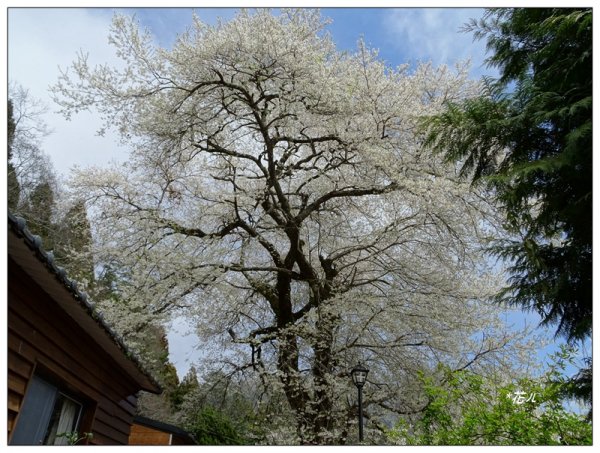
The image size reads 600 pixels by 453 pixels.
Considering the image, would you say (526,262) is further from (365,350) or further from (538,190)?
(365,350)

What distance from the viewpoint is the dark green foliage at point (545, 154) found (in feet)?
11.2

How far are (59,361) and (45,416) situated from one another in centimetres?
44

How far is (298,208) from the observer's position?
907 centimetres

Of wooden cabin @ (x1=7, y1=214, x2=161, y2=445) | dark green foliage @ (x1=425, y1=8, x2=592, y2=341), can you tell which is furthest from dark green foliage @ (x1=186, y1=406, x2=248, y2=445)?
dark green foliage @ (x1=425, y1=8, x2=592, y2=341)

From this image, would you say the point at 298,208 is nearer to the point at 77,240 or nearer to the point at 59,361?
the point at 77,240

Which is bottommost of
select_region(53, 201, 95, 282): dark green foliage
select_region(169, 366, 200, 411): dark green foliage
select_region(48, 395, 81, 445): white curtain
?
select_region(48, 395, 81, 445): white curtain

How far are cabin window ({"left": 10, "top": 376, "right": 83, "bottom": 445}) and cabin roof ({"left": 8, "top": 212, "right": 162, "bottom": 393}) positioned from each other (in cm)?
48

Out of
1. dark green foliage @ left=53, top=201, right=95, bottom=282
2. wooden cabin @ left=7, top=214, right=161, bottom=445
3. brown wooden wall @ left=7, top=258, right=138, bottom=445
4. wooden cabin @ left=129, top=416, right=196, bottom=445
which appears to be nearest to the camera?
wooden cabin @ left=7, top=214, right=161, bottom=445

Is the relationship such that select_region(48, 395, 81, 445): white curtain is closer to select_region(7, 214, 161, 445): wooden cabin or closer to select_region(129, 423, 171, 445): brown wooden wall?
select_region(7, 214, 161, 445): wooden cabin

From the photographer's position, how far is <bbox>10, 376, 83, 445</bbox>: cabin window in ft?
10.9

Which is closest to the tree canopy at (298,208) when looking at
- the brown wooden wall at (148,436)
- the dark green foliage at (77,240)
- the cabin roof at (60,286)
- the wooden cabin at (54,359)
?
the dark green foliage at (77,240)

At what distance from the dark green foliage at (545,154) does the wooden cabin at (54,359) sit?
3.01 meters

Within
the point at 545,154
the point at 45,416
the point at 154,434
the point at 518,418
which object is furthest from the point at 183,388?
the point at 545,154
